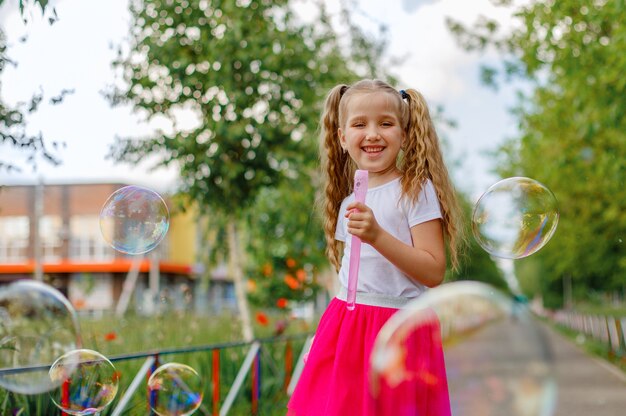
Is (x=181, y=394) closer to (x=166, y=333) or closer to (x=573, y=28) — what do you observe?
(x=166, y=333)

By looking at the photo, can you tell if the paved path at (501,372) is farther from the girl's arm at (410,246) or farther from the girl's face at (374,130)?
the girl's face at (374,130)

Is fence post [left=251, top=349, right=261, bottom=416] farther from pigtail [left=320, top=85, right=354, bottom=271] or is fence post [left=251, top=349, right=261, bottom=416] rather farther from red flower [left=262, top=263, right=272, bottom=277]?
red flower [left=262, top=263, right=272, bottom=277]

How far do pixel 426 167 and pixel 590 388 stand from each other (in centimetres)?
1034

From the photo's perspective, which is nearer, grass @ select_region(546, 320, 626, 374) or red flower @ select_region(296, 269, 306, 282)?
red flower @ select_region(296, 269, 306, 282)

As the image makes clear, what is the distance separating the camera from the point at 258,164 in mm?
8797

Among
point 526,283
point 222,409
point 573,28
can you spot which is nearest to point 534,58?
point 573,28

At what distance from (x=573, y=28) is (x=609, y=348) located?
1033 cm

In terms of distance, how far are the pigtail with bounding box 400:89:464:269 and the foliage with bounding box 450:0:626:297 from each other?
5.23 meters

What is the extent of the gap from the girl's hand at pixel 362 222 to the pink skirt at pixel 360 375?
368mm

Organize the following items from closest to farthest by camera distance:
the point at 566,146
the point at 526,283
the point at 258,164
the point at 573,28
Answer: the point at 258,164
the point at 573,28
the point at 566,146
the point at 526,283

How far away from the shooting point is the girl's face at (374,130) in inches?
114

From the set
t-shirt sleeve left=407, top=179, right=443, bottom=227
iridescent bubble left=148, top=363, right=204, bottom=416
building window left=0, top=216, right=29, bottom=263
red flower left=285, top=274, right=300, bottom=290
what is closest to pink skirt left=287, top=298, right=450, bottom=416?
t-shirt sleeve left=407, top=179, right=443, bottom=227

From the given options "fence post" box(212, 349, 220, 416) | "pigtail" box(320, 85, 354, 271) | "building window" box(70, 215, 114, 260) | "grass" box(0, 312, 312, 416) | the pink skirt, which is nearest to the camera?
the pink skirt

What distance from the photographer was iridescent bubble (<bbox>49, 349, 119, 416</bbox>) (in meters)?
4.54
